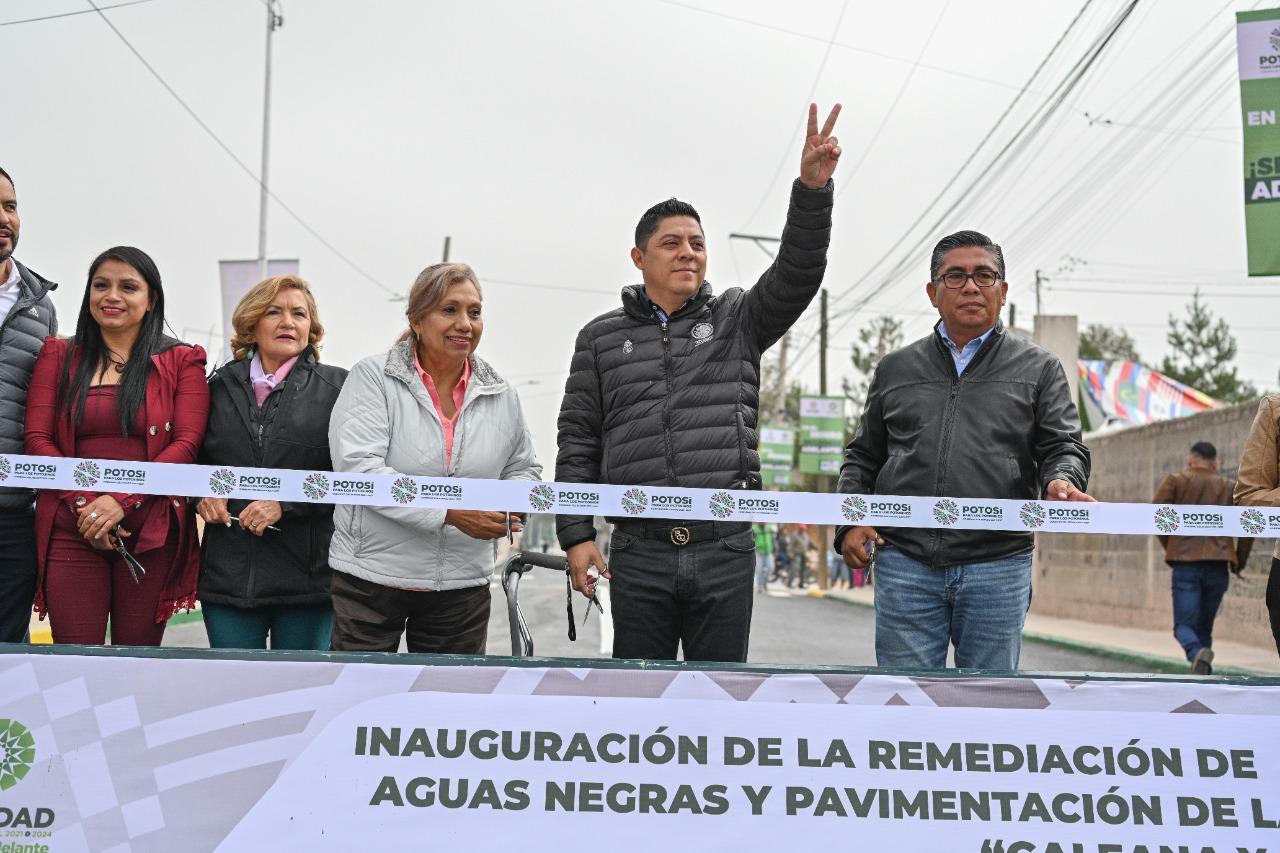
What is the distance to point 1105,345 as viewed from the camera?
66625 millimetres

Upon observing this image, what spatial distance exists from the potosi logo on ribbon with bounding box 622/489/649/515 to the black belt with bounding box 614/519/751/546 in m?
0.16

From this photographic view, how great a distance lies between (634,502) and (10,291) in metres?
2.35

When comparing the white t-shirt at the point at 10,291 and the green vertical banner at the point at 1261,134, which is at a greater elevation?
the green vertical banner at the point at 1261,134

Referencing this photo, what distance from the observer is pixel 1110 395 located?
95.7 feet

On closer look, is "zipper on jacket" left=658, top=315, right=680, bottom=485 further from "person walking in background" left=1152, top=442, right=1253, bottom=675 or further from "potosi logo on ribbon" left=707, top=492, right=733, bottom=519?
"person walking in background" left=1152, top=442, right=1253, bottom=675

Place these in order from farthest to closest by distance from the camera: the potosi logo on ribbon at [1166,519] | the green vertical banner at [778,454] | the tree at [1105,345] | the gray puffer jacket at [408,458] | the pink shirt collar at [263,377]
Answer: the tree at [1105,345] < the green vertical banner at [778,454] < the pink shirt collar at [263,377] < the gray puffer jacket at [408,458] < the potosi logo on ribbon at [1166,519]

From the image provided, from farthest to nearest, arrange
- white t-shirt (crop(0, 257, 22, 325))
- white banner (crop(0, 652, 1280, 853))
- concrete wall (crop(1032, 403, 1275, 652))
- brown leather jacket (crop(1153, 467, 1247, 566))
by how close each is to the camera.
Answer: concrete wall (crop(1032, 403, 1275, 652)) < brown leather jacket (crop(1153, 467, 1247, 566)) < white t-shirt (crop(0, 257, 22, 325)) < white banner (crop(0, 652, 1280, 853))

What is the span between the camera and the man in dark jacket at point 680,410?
128 inches

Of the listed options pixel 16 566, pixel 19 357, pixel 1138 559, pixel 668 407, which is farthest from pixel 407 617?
pixel 1138 559

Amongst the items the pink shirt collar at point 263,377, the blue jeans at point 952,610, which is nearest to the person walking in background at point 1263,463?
the blue jeans at point 952,610

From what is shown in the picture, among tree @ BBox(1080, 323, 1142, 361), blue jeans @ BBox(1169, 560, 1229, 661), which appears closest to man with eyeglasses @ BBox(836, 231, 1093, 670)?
blue jeans @ BBox(1169, 560, 1229, 661)

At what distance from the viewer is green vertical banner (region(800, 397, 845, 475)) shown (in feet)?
96.2

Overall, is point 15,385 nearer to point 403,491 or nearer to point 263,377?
point 263,377

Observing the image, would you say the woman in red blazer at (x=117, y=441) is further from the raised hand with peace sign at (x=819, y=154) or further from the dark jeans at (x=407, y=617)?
the raised hand with peace sign at (x=819, y=154)
